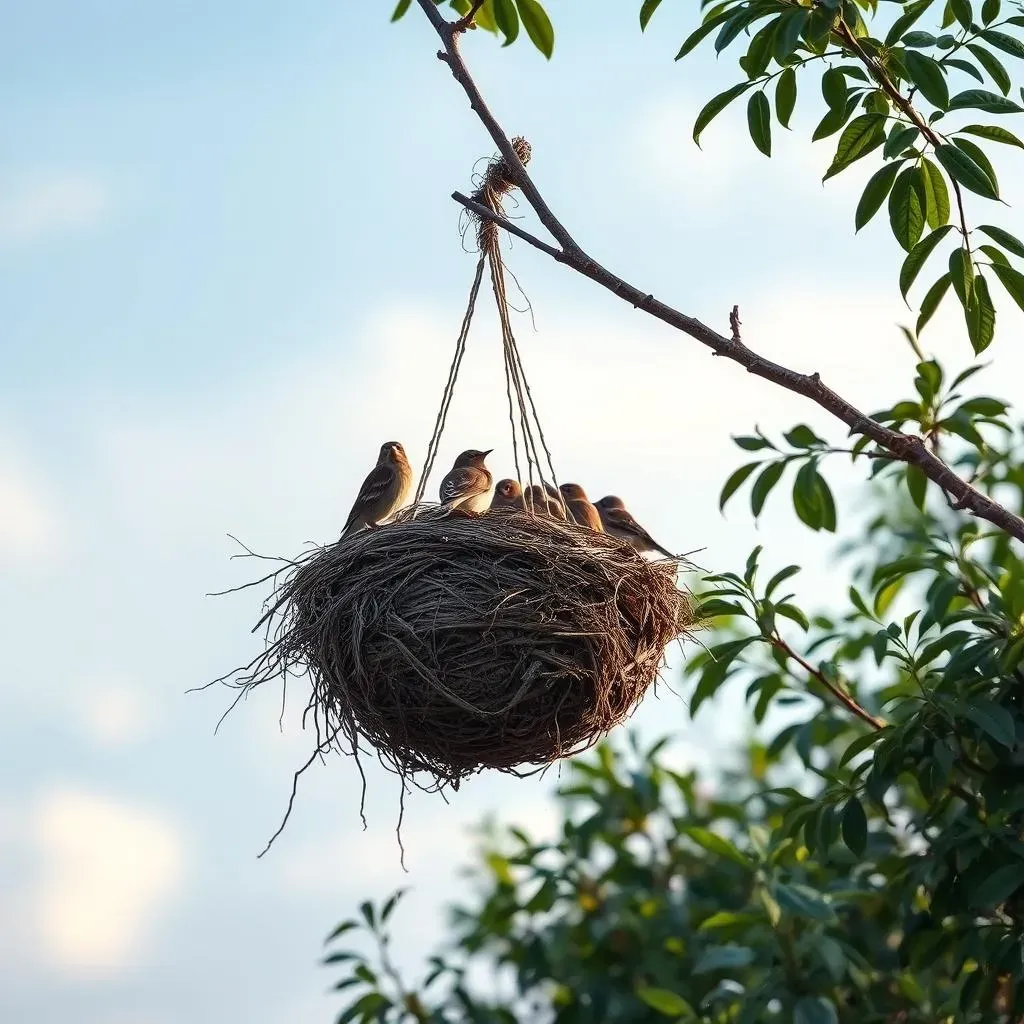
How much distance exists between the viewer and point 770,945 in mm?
5363

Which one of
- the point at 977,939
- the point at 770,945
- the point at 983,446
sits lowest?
the point at 977,939

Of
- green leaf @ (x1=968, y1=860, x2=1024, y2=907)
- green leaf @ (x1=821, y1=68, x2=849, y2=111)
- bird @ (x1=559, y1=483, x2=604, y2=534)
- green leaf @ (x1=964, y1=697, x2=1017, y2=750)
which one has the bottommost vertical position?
green leaf @ (x1=968, y1=860, x2=1024, y2=907)

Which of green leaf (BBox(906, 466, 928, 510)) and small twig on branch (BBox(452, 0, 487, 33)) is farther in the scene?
green leaf (BBox(906, 466, 928, 510))

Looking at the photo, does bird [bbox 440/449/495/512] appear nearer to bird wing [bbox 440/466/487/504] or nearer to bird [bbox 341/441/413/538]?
bird wing [bbox 440/466/487/504]

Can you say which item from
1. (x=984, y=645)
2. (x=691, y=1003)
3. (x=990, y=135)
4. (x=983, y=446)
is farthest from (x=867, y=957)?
(x=990, y=135)

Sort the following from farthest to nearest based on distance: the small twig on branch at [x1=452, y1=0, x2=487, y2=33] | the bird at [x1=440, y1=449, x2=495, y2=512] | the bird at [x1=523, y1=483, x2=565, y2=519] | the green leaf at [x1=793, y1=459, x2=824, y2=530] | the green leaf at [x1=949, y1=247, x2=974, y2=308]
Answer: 1. the bird at [x1=440, y1=449, x2=495, y2=512]
2. the bird at [x1=523, y1=483, x2=565, y2=519]
3. the small twig on branch at [x1=452, y1=0, x2=487, y2=33]
4. the green leaf at [x1=793, y1=459, x2=824, y2=530]
5. the green leaf at [x1=949, y1=247, x2=974, y2=308]

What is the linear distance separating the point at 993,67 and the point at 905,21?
0.25 metres

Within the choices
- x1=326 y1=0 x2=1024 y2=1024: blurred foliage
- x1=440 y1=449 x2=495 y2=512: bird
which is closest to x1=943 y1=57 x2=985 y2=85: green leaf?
x1=326 y1=0 x2=1024 y2=1024: blurred foliage

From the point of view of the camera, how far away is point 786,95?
147 inches

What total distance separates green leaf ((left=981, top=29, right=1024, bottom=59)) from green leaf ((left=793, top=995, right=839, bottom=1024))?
316 cm

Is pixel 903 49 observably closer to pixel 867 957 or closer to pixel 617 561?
pixel 617 561

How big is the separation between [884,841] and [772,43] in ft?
15.8

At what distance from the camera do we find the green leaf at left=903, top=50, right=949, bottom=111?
3326 mm

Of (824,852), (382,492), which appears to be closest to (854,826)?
(824,852)
